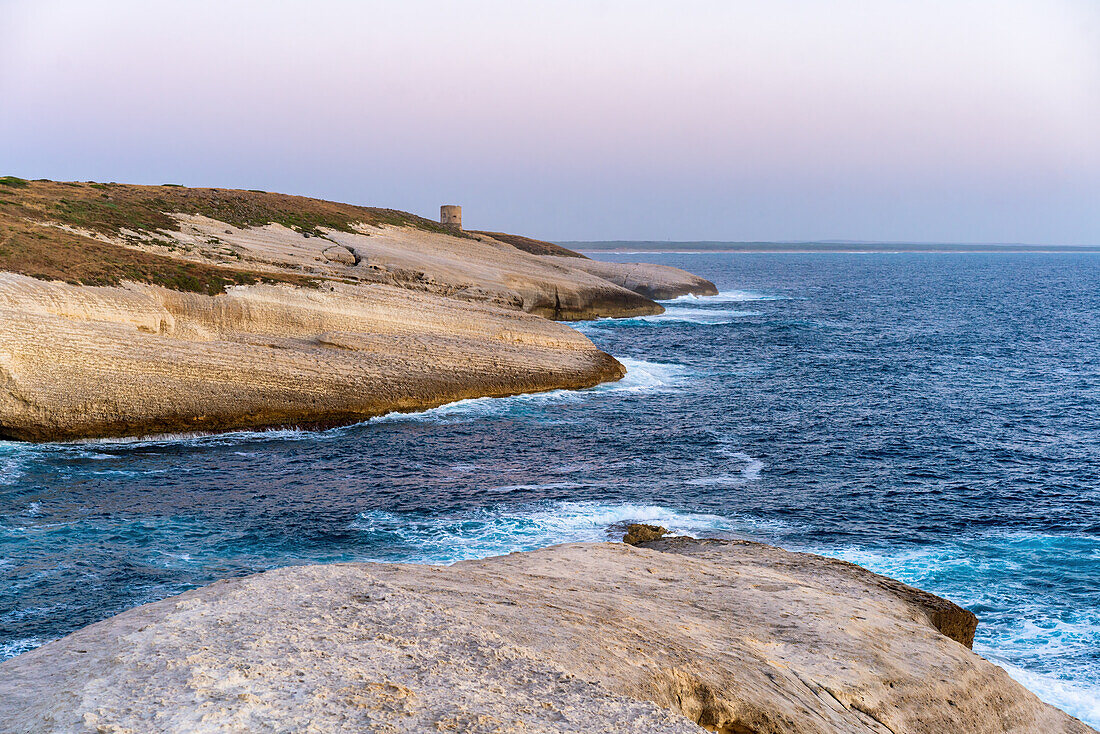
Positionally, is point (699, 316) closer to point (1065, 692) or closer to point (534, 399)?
point (534, 399)

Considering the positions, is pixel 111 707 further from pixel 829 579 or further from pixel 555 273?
pixel 555 273

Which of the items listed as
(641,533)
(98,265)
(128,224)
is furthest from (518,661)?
(128,224)

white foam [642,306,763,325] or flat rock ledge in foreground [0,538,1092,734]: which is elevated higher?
flat rock ledge in foreground [0,538,1092,734]

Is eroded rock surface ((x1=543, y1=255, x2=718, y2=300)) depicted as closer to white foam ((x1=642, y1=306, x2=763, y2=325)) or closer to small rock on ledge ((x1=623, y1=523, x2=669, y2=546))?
white foam ((x1=642, y1=306, x2=763, y2=325))

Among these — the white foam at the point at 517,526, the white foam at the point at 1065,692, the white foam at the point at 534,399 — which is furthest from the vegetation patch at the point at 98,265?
the white foam at the point at 1065,692

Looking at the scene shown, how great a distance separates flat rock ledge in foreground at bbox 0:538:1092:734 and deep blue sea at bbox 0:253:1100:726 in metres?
5.15

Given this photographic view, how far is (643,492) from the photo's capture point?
26.6 metres

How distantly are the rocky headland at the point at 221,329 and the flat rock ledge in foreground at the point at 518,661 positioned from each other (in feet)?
67.7

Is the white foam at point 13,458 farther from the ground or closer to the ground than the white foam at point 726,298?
farther from the ground

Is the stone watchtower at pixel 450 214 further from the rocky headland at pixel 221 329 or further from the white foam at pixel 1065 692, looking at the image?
the white foam at pixel 1065 692

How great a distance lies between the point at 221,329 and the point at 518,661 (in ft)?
99.4

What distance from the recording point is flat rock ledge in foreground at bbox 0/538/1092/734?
7.91 meters

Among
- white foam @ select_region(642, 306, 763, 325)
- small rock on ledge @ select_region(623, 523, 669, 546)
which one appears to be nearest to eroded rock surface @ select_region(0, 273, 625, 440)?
small rock on ledge @ select_region(623, 523, 669, 546)

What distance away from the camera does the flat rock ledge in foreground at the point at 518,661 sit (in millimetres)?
7910
